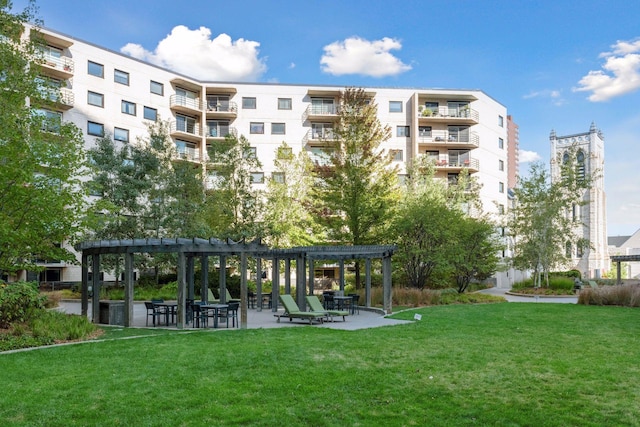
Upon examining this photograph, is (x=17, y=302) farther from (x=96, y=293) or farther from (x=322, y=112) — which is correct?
(x=322, y=112)

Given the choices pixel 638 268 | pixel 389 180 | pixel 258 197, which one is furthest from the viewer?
pixel 638 268

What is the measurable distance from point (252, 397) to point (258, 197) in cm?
2458

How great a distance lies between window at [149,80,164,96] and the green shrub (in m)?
29.4

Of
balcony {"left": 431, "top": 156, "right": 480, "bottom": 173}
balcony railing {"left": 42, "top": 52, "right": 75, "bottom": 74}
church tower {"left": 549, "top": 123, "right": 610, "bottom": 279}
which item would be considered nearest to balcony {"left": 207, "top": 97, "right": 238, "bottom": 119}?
balcony railing {"left": 42, "top": 52, "right": 75, "bottom": 74}

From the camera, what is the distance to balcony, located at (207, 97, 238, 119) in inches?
1704

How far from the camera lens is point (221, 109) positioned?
4394 cm

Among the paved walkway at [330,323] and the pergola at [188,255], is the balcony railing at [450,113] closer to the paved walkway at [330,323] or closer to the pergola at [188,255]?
the pergola at [188,255]

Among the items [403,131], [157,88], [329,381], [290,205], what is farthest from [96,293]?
[403,131]

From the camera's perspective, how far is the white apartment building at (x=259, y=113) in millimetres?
36156

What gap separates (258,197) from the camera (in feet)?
104

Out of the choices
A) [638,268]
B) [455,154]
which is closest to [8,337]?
[455,154]

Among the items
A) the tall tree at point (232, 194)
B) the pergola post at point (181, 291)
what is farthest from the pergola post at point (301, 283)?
the tall tree at point (232, 194)

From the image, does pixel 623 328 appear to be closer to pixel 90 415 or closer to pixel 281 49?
pixel 90 415

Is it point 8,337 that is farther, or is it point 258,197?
point 258,197
